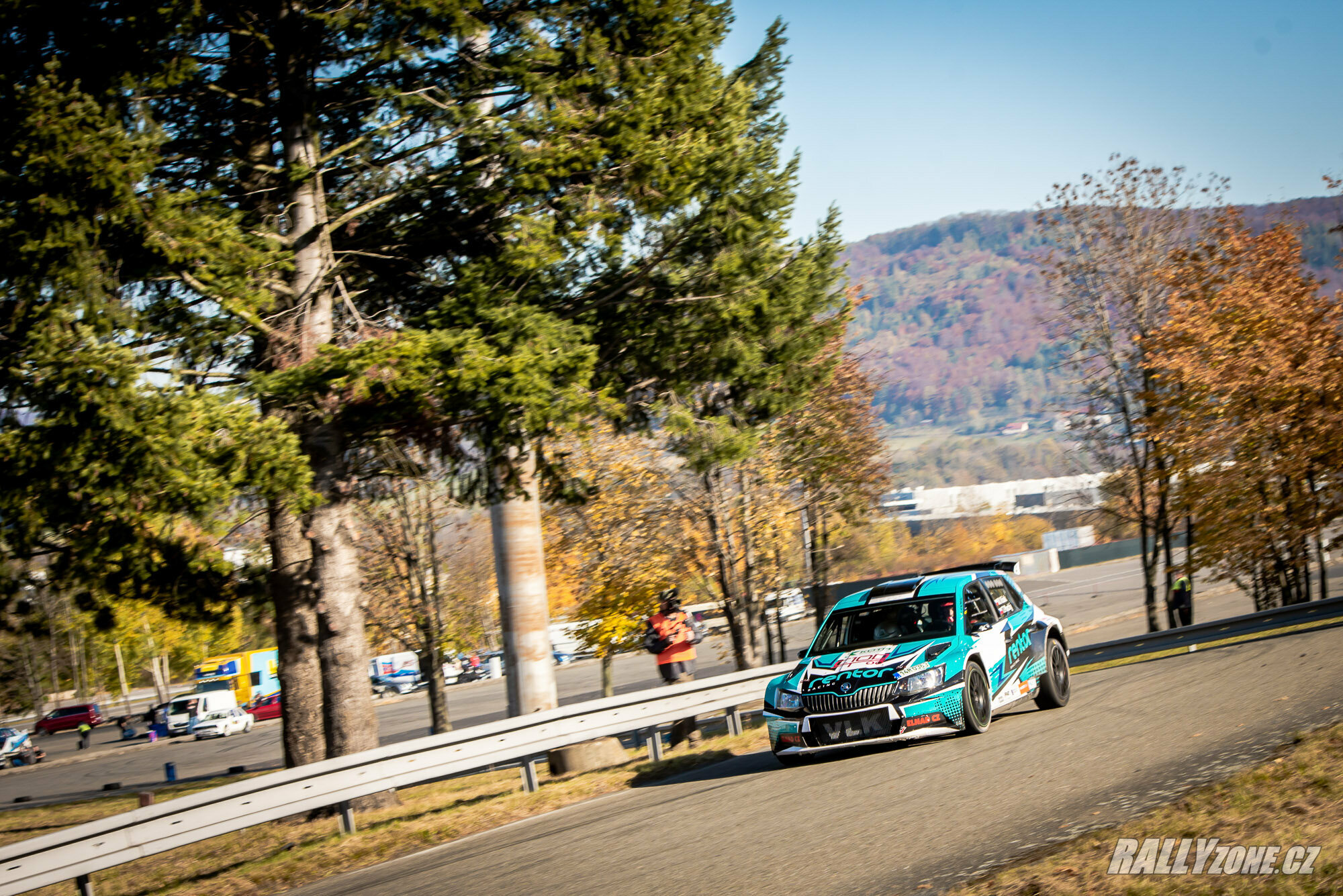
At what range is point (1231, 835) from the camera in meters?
5.68

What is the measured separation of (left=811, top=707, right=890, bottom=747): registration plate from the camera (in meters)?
9.88

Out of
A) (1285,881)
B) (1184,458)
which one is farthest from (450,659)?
(1285,881)

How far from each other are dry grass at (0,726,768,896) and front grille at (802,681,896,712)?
2338 millimetres

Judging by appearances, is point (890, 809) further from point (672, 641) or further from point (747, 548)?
point (747, 548)

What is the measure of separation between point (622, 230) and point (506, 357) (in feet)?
8.75

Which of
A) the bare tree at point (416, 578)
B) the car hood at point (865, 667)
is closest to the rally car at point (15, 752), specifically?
the bare tree at point (416, 578)

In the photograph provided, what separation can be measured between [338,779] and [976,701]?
5960mm

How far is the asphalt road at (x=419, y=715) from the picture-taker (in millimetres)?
33678

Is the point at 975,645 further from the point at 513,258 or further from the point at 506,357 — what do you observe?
the point at 513,258

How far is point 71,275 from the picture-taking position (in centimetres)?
1015

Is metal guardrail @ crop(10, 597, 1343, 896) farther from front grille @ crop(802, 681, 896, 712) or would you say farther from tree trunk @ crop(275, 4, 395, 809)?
front grille @ crop(802, 681, 896, 712)

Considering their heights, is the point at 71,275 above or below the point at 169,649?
above

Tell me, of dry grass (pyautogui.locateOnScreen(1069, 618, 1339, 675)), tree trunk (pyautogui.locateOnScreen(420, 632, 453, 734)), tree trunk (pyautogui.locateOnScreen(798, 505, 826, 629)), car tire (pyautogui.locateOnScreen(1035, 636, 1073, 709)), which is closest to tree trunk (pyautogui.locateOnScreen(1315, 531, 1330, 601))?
dry grass (pyautogui.locateOnScreen(1069, 618, 1339, 675))

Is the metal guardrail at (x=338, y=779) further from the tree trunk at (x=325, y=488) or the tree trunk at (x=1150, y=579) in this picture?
the tree trunk at (x=1150, y=579)
